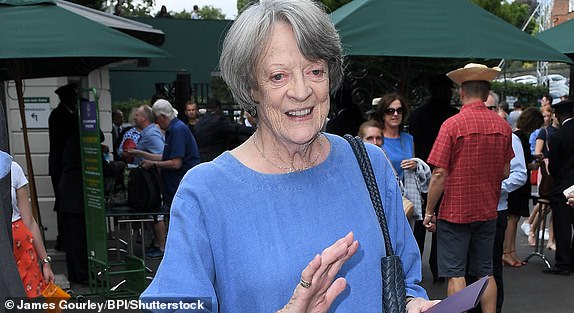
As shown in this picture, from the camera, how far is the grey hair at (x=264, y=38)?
5.38ft

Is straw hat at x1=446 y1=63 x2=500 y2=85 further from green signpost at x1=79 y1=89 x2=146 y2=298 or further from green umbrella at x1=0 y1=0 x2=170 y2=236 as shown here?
green signpost at x1=79 y1=89 x2=146 y2=298

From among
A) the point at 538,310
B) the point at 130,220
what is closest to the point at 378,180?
the point at 538,310

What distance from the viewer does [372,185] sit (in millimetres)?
1745

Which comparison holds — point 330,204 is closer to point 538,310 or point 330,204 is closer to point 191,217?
point 191,217

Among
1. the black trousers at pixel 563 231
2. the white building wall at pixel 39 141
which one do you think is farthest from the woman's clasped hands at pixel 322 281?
the white building wall at pixel 39 141

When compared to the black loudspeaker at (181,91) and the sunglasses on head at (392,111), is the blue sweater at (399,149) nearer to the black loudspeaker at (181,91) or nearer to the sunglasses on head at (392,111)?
the sunglasses on head at (392,111)

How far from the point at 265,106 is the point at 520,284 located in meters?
5.80

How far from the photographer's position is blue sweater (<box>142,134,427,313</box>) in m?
1.54

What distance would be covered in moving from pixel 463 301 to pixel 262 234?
1.65ft

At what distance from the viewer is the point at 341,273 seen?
5.36 feet

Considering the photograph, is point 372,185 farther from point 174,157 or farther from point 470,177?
point 174,157

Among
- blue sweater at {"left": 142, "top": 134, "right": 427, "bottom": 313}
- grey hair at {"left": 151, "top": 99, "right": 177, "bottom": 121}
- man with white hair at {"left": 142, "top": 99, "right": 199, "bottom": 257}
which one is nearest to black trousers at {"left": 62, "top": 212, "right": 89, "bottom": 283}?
man with white hair at {"left": 142, "top": 99, "right": 199, "bottom": 257}

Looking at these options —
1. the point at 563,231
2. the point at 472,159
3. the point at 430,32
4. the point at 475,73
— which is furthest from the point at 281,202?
the point at 563,231

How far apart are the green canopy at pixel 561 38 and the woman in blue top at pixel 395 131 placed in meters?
1.72
